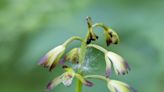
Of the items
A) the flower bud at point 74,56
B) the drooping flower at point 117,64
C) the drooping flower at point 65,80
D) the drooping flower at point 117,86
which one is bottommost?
the drooping flower at point 117,86

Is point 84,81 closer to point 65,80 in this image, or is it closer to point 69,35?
point 65,80

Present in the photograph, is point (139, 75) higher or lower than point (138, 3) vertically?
lower

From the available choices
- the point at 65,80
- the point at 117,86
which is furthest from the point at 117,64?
the point at 65,80

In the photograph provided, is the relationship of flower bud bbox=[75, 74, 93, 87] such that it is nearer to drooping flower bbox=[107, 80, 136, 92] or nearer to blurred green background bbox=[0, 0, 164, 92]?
drooping flower bbox=[107, 80, 136, 92]

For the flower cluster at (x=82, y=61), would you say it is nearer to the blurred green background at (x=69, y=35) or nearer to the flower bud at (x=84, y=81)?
the flower bud at (x=84, y=81)

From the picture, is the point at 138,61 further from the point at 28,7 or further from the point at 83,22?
the point at 28,7

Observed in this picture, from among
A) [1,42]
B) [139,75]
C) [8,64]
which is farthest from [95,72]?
[1,42]

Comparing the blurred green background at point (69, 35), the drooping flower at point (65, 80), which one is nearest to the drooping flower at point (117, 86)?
the drooping flower at point (65, 80)

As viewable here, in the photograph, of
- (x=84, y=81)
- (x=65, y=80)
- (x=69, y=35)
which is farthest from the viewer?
(x=69, y=35)
